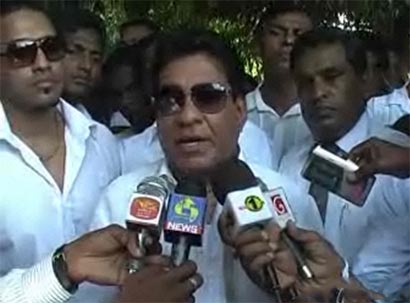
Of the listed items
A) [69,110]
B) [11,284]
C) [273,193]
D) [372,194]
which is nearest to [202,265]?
[273,193]

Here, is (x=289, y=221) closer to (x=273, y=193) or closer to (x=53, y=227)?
(x=273, y=193)

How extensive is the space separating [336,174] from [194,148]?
0.79 ft

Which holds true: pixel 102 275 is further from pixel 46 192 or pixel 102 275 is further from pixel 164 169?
pixel 46 192

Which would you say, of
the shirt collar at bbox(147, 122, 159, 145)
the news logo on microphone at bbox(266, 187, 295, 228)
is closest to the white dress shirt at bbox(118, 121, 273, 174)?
the shirt collar at bbox(147, 122, 159, 145)

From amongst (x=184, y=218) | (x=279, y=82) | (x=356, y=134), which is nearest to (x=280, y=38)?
(x=279, y=82)

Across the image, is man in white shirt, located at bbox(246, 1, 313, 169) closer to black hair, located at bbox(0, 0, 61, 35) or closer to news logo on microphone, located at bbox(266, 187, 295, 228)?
black hair, located at bbox(0, 0, 61, 35)

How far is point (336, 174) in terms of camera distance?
168 cm

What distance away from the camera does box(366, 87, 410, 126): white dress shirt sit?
2.09 meters

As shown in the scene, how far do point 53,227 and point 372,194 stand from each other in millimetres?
600

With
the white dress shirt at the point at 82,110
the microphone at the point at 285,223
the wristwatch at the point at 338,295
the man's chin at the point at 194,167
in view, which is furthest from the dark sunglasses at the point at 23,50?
the wristwatch at the point at 338,295

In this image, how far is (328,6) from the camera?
2131 mm

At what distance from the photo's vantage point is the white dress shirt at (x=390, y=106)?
2.09 meters

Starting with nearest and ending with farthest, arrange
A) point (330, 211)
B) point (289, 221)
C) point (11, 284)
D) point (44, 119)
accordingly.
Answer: point (289, 221) < point (11, 284) < point (330, 211) < point (44, 119)

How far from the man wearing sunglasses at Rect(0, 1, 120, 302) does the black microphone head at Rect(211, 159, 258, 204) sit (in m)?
0.32
